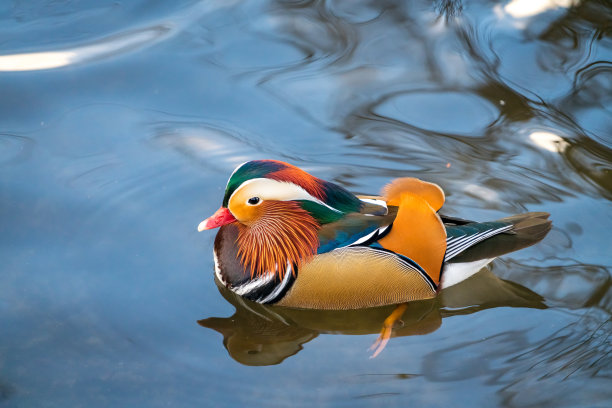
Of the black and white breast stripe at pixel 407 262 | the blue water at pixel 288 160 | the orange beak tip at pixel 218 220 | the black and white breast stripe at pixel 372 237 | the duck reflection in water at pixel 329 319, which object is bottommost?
the duck reflection in water at pixel 329 319

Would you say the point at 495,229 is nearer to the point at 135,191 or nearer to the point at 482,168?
the point at 482,168

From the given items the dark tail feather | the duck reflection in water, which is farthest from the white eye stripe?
the dark tail feather

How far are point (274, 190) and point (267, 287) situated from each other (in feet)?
1.83

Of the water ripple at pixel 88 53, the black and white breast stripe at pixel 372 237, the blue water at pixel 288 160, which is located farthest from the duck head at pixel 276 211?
the water ripple at pixel 88 53

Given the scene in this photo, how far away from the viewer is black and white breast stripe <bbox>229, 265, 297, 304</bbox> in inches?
167

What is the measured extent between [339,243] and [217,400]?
3.49 ft

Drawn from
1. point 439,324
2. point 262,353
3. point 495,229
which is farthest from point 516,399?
point 262,353

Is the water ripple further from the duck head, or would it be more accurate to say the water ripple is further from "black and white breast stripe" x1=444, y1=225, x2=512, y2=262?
"black and white breast stripe" x1=444, y1=225, x2=512, y2=262

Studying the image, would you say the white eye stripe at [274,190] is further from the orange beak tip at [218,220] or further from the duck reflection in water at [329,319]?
the duck reflection in water at [329,319]

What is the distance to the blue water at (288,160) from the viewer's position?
3.89 m

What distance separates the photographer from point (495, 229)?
4.28 meters

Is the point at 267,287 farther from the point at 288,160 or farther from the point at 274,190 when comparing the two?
the point at 288,160

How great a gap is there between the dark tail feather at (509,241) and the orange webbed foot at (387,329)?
0.43 m

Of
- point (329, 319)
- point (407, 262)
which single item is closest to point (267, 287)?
point (329, 319)
